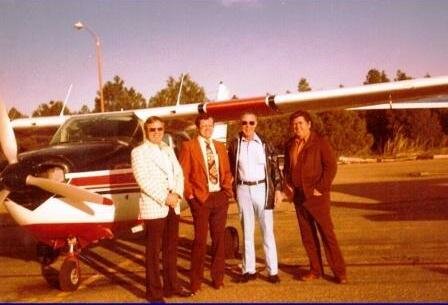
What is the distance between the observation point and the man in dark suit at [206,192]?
5113mm

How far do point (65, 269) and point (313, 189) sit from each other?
2692 millimetres

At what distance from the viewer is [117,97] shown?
40094mm

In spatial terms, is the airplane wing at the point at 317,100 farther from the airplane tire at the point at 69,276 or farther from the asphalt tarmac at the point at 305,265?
the airplane tire at the point at 69,276

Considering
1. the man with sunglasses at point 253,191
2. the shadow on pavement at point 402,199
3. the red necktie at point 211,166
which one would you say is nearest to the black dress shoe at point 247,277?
the man with sunglasses at point 253,191

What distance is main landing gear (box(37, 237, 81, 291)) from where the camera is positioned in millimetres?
5492

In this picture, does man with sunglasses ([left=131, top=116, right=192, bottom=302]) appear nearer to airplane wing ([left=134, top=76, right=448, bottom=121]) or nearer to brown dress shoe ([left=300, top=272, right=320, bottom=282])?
brown dress shoe ([left=300, top=272, right=320, bottom=282])

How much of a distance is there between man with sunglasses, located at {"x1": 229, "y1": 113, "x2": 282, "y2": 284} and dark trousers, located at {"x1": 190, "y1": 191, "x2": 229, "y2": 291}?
23 centimetres

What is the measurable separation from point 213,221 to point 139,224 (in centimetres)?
149

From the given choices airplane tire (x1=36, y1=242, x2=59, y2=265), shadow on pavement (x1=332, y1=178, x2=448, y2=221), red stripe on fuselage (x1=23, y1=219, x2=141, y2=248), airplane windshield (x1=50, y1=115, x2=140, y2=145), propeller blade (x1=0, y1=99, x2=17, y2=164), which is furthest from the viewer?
shadow on pavement (x1=332, y1=178, x2=448, y2=221)

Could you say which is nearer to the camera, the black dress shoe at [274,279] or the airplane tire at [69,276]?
the black dress shoe at [274,279]

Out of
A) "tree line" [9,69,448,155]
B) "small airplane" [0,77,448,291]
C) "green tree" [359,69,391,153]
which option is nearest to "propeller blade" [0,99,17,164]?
"small airplane" [0,77,448,291]

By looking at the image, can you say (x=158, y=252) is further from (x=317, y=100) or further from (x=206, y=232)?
(x=317, y=100)

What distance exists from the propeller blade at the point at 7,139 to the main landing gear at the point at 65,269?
113cm

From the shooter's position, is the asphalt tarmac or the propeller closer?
the asphalt tarmac
